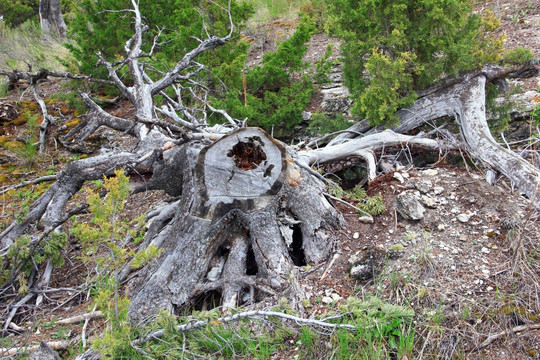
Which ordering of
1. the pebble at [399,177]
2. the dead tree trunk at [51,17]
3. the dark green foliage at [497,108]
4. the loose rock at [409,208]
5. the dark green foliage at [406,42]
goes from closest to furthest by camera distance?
the loose rock at [409,208]
the pebble at [399,177]
the dark green foliage at [406,42]
the dark green foliage at [497,108]
the dead tree trunk at [51,17]

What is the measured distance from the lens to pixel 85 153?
714cm

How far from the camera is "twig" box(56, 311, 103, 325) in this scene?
3006 millimetres

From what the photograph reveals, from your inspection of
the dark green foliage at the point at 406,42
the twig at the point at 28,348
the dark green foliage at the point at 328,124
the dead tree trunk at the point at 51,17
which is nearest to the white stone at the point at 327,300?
the twig at the point at 28,348

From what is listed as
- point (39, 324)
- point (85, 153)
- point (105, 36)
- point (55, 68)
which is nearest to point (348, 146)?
point (39, 324)

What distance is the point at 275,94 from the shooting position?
6.28m

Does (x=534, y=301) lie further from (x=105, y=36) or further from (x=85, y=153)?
(x=105, y=36)

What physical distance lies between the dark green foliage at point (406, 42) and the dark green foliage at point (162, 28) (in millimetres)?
2342

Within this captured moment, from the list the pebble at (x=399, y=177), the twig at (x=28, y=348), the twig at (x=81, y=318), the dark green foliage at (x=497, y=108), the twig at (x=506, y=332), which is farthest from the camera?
the dark green foliage at (x=497, y=108)

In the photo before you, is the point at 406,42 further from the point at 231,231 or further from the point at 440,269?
the point at 231,231

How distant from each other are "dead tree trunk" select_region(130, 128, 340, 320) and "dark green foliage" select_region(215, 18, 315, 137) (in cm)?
262

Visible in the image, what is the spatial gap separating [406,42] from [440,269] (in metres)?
2.91

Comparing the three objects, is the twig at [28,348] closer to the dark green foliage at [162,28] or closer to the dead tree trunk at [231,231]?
the dead tree trunk at [231,231]

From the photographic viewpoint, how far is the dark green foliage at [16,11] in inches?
554

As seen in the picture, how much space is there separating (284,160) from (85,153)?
17.7 ft
